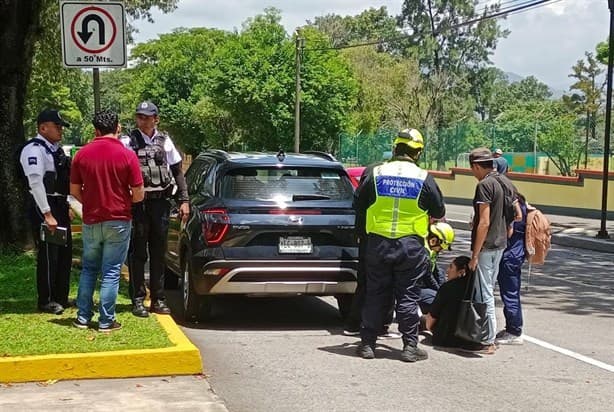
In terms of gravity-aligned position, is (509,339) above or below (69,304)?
below

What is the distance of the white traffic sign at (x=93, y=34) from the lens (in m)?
8.13

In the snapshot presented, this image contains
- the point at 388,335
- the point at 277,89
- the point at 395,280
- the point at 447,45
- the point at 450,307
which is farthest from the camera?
the point at 447,45

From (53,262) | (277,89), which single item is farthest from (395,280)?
(277,89)

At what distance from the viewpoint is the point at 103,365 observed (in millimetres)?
5805

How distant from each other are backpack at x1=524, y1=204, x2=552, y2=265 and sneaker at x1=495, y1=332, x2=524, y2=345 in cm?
74

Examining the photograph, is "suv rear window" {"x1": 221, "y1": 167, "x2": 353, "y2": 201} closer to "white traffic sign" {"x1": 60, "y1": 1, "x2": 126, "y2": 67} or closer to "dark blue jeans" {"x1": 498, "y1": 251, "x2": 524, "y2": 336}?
"dark blue jeans" {"x1": 498, "y1": 251, "x2": 524, "y2": 336}

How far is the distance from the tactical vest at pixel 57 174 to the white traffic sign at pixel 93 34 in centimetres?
129

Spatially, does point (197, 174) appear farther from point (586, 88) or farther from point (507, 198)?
point (586, 88)

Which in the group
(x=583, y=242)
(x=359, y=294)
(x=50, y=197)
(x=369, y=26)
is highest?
(x=369, y=26)

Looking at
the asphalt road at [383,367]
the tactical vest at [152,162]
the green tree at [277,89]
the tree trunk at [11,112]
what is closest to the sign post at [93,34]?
the tactical vest at [152,162]

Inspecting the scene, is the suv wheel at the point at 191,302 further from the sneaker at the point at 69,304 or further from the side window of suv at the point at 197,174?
A: the sneaker at the point at 69,304

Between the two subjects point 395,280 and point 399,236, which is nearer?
point 399,236

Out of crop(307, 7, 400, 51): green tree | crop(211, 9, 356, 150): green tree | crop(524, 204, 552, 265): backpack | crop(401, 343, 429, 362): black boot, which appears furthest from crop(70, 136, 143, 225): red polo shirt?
crop(307, 7, 400, 51): green tree

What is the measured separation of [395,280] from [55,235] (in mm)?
3033
